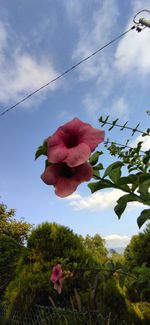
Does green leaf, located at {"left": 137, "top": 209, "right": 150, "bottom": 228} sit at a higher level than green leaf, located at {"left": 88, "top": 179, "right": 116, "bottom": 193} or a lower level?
lower

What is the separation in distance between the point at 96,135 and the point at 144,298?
110 inches

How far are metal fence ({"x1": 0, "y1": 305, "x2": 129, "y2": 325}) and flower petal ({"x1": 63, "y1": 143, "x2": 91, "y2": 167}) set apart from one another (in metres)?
2.22

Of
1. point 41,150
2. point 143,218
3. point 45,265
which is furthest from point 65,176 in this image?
point 45,265

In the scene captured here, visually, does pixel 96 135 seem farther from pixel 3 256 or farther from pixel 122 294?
pixel 3 256

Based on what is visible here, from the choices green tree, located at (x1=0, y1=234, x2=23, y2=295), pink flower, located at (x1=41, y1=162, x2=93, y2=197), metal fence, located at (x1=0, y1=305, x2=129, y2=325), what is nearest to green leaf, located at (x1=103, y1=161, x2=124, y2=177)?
pink flower, located at (x1=41, y1=162, x2=93, y2=197)

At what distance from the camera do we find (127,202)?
1.68 meters

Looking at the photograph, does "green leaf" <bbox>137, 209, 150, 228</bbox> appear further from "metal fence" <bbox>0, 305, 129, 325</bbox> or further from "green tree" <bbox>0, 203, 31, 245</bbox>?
"green tree" <bbox>0, 203, 31, 245</bbox>

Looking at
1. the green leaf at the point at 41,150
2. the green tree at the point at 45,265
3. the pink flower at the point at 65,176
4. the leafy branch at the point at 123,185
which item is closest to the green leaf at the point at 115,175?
the leafy branch at the point at 123,185

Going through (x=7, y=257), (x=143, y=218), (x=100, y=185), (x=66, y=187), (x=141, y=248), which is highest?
(x=7, y=257)

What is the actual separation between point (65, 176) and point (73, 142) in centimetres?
9

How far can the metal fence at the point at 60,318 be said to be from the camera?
3.39 metres

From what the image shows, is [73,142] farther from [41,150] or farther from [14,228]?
[14,228]

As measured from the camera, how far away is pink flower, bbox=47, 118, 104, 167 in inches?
40.7

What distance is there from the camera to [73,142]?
3.67ft
